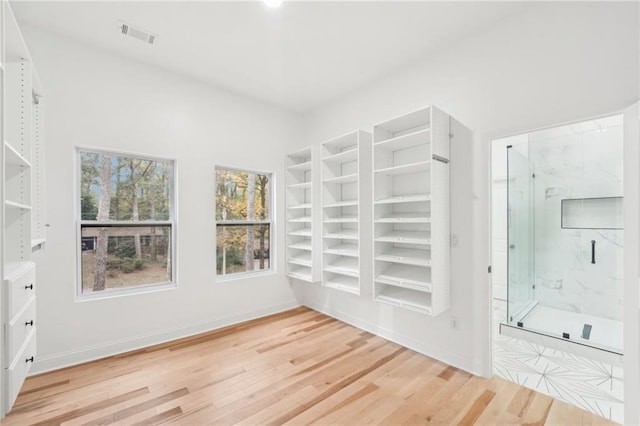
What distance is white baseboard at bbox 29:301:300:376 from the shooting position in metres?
2.60

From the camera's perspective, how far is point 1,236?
4.25 ft

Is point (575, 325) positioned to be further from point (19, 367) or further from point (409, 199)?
point (19, 367)

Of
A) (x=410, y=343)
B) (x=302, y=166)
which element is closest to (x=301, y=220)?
(x=302, y=166)

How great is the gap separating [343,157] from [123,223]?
8.45 feet

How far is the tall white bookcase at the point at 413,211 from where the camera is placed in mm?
2611

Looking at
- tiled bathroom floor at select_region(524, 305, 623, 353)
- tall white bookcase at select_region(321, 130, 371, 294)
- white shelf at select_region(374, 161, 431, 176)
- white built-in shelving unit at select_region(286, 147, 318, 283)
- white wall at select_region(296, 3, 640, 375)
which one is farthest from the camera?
white built-in shelving unit at select_region(286, 147, 318, 283)

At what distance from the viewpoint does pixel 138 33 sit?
2646 millimetres

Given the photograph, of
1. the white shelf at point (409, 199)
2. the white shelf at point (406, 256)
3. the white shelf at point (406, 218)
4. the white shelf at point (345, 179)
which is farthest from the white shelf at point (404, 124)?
the white shelf at point (406, 256)

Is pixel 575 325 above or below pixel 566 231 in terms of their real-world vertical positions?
below

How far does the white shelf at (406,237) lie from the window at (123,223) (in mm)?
2431

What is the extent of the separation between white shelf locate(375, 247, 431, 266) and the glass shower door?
6.17 feet

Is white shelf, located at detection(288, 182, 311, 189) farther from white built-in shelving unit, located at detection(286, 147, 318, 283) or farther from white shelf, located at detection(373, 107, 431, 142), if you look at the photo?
white shelf, located at detection(373, 107, 431, 142)

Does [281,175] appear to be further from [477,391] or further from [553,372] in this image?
[553,372]

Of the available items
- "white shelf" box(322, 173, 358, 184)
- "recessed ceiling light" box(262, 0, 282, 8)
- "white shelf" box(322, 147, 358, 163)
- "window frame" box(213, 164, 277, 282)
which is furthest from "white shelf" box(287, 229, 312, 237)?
"recessed ceiling light" box(262, 0, 282, 8)
